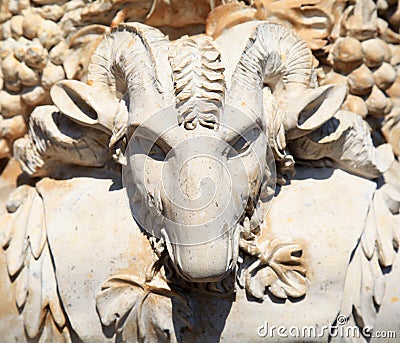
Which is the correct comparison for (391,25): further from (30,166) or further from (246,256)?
(30,166)

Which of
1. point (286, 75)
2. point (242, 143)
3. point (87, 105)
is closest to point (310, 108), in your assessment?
point (286, 75)

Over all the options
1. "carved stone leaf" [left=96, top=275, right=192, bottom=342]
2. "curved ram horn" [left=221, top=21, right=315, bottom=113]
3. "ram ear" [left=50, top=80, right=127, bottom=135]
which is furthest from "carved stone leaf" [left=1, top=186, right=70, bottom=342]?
"curved ram horn" [left=221, top=21, right=315, bottom=113]

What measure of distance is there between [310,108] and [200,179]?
11.8 inches

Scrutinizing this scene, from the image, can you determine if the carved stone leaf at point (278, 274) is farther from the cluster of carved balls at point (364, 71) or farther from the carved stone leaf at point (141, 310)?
the cluster of carved balls at point (364, 71)

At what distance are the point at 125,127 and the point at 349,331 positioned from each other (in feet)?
1.80

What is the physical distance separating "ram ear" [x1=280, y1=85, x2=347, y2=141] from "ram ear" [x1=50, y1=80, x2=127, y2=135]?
0.97 ft

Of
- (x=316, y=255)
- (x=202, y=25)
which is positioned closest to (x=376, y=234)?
(x=316, y=255)

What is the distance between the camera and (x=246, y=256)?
1457 mm

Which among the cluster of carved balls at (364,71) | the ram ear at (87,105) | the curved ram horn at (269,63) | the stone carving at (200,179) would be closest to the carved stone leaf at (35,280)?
the stone carving at (200,179)

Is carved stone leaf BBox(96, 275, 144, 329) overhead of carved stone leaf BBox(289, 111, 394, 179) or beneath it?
beneath

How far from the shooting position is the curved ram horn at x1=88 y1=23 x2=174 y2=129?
1365 millimetres

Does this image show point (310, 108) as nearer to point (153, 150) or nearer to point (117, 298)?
point (153, 150)

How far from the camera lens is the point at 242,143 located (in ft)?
4.50

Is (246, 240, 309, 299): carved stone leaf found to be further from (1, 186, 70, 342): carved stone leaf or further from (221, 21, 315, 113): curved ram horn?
(1, 186, 70, 342): carved stone leaf
